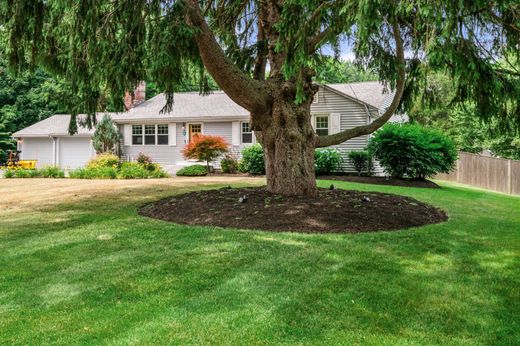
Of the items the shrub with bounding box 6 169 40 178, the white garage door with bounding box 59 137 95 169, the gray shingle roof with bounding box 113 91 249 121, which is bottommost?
the shrub with bounding box 6 169 40 178

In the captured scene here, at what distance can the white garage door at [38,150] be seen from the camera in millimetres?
26672

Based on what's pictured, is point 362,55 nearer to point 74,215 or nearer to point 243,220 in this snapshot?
point 243,220

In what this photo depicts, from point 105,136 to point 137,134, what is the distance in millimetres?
1867

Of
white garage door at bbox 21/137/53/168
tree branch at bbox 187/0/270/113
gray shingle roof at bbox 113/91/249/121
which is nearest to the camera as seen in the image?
tree branch at bbox 187/0/270/113

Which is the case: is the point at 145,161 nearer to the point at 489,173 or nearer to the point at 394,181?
the point at 394,181

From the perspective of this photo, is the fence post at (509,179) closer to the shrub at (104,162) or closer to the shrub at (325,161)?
the shrub at (325,161)

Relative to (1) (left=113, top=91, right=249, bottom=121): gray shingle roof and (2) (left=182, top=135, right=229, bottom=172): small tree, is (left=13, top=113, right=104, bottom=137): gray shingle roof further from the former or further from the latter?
(2) (left=182, top=135, right=229, bottom=172): small tree

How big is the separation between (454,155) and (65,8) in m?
13.8

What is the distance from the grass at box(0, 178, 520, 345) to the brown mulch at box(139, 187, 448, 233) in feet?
1.52

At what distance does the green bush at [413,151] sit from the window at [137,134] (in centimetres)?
1319

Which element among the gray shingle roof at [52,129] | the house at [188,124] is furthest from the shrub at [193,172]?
the gray shingle roof at [52,129]

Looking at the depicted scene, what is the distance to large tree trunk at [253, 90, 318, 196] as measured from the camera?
808 centimetres

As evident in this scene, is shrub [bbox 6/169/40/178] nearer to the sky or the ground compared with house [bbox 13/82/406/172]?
nearer to the ground

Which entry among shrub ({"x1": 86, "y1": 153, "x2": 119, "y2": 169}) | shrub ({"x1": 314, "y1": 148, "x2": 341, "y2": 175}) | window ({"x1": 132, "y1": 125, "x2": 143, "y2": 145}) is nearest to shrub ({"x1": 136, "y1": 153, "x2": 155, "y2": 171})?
window ({"x1": 132, "y1": 125, "x2": 143, "y2": 145})
